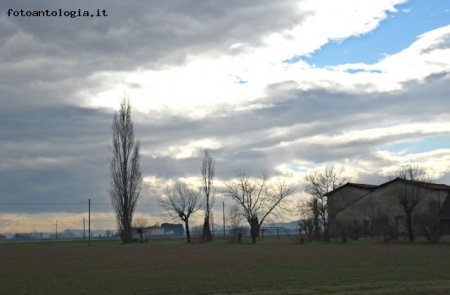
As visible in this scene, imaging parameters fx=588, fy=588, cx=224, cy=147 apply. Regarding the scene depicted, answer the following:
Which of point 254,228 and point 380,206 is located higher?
point 380,206

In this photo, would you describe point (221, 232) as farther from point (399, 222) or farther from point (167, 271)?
point (167, 271)

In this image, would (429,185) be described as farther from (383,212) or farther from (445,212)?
(383,212)

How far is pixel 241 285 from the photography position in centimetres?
1897

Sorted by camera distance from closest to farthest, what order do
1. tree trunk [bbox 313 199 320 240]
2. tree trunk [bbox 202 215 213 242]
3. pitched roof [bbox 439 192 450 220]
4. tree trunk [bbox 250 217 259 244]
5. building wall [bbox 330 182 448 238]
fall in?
building wall [bbox 330 182 448 238]
pitched roof [bbox 439 192 450 220]
tree trunk [bbox 313 199 320 240]
tree trunk [bbox 250 217 259 244]
tree trunk [bbox 202 215 213 242]

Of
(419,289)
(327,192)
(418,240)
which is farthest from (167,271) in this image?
(327,192)

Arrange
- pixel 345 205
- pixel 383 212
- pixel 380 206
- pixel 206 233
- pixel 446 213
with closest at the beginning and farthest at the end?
pixel 446 213 → pixel 383 212 → pixel 380 206 → pixel 206 233 → pixel 345 205

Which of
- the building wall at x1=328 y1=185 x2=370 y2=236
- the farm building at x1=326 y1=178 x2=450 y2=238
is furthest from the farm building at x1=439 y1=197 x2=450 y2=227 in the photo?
the building wall at x1=328 y1=185 x2=370 y2=236

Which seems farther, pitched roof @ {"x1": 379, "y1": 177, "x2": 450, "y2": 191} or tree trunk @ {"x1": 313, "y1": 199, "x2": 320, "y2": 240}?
tree trunk @ {"x1": 313, "y1": 199, "x2": 320, "y2": 240}

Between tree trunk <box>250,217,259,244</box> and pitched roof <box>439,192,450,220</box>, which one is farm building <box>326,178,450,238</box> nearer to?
pitched roof <box>439,192,450,220</box>

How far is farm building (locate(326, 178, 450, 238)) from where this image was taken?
213 ft

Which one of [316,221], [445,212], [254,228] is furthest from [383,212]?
[254,228]

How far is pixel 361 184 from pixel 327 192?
5865 mm

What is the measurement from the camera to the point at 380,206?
84.1m

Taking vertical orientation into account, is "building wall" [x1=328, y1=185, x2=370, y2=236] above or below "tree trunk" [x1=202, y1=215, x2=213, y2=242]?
above
